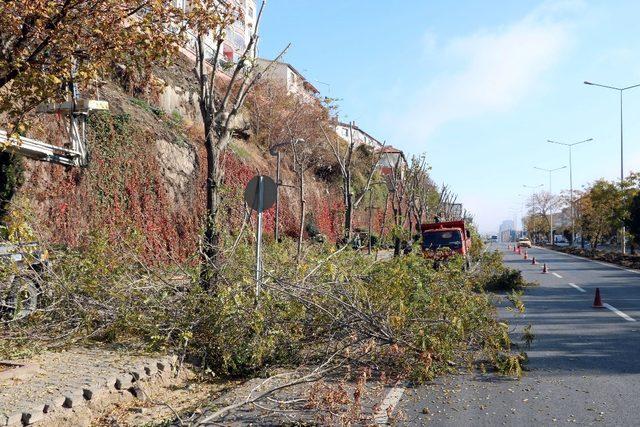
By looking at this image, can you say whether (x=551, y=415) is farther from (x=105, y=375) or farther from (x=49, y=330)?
(x=49, y=330)

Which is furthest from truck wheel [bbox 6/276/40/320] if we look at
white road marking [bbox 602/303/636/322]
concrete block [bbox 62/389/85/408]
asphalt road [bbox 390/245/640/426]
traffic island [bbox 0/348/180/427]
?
white road marking [bbox 602/303/636/322]

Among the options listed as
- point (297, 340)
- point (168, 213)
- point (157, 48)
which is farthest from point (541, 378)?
point (168, 213)

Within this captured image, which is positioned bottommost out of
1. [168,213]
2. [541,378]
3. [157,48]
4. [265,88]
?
[541,378]

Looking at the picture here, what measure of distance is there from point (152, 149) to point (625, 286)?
54.7 ft

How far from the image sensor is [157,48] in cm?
824

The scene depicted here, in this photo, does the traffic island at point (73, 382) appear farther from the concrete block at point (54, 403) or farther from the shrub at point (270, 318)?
the shrub at point (270, 318)

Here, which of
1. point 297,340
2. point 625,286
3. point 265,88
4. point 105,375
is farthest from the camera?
point 265,88

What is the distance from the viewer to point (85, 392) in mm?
6363

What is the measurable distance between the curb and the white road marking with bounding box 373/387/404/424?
8.66 feet

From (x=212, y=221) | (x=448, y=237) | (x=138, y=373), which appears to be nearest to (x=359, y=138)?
(x=448, y=237)

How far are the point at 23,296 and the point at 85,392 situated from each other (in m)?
3.28

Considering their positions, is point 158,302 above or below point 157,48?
below

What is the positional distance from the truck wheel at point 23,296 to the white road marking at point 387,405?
15.8 feet

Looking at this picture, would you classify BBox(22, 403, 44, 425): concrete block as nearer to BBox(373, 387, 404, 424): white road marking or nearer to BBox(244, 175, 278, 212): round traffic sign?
BBox(373, 387, 404, 424): white road marking
